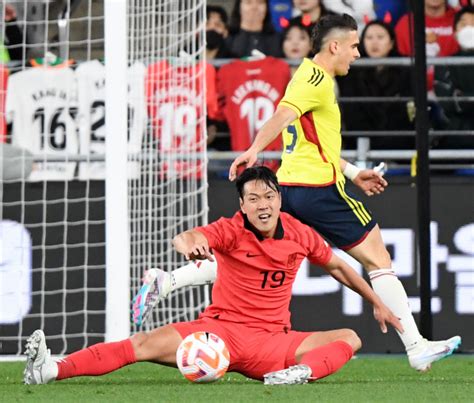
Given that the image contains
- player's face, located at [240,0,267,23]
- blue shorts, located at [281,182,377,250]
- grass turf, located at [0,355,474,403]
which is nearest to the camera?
grass turf, located at [0,355,474,403]

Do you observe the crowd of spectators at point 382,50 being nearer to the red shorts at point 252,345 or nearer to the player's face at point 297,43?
the player's face at point 297,43

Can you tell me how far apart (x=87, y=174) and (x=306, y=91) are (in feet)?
10.3

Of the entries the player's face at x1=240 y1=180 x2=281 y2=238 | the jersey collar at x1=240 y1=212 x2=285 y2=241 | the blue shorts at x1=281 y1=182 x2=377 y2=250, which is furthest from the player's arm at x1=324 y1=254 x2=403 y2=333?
the blue shorts at x1=281 y1=182 x2=377 y2=250

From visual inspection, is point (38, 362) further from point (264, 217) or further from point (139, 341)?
point (264, 217)

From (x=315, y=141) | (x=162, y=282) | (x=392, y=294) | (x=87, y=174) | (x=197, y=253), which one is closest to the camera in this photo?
(x=197, y=253)

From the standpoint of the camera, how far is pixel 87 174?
395 inches

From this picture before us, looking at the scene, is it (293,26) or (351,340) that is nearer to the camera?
(351,340)

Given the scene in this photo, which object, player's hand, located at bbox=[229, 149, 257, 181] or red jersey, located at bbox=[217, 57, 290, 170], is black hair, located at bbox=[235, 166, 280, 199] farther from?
red jersey, located at bbox=[217, 57, 290, 170]

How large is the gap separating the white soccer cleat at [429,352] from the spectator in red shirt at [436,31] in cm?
414

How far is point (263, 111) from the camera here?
10.6 m

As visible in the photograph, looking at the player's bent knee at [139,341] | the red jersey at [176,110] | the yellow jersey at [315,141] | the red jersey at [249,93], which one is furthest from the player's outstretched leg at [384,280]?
the red jersey at [249,93]

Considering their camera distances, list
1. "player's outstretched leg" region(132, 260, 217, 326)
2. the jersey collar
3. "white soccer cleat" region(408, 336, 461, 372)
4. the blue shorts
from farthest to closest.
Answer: "player's outstretched leg" region(132, 260, 217, 326) → the blue shorts → "white soccer cleat" region(408, 336, 461, 372) → the jersey collar

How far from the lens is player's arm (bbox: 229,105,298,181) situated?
657 cm

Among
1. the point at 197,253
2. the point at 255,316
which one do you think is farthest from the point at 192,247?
the point at 255,316
